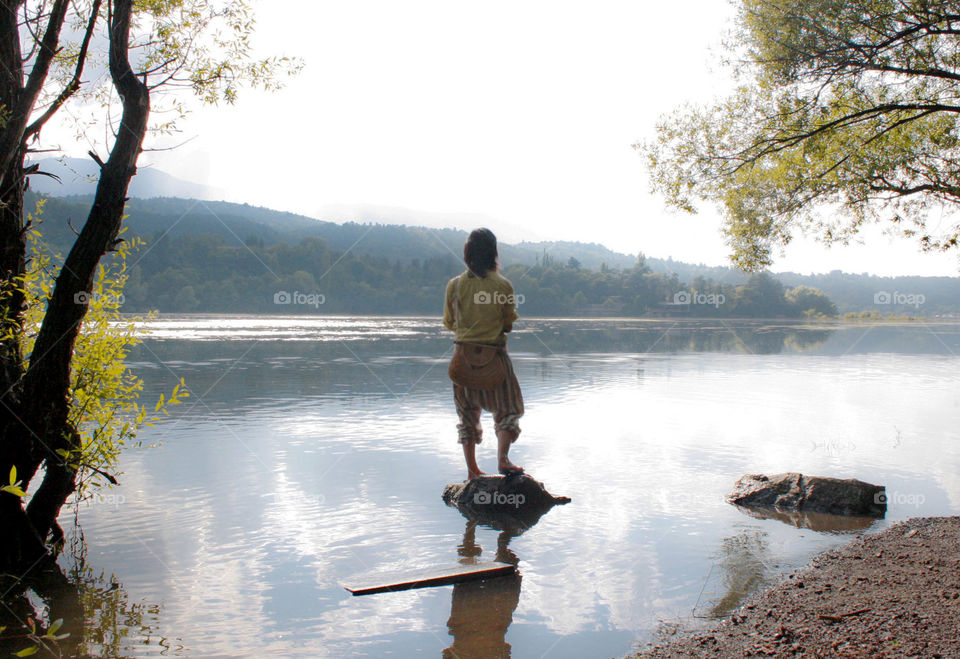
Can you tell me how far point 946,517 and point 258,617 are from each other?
6610 millimetres

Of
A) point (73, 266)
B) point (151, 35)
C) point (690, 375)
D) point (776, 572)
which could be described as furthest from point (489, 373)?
point (690, 375)

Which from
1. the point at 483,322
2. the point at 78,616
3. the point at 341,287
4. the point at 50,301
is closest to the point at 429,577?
the point at 78,616

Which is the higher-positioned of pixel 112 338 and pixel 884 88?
pixel 884 88

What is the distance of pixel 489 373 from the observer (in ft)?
25.5

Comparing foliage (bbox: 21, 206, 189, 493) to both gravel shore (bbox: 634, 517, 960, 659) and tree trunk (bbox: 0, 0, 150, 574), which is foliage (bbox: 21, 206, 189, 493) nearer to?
tree trunk (bbox: 0, 0, 150, 574)

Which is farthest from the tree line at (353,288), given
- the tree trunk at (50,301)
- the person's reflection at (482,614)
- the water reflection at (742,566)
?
the person's reflection at (482,614)

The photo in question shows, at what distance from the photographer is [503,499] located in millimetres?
7824

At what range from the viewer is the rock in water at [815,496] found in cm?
819

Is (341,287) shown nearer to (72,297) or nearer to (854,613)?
(72,297)

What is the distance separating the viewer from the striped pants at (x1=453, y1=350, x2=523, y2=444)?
7926 millimetres

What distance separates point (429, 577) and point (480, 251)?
3.25 meters

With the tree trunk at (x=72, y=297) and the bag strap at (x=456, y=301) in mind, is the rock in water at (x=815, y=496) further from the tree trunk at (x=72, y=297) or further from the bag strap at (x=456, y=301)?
the tree trunk at (x=72, y=297)

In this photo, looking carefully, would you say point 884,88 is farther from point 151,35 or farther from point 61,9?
point 61,9

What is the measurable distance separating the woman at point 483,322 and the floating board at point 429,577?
195 cm
